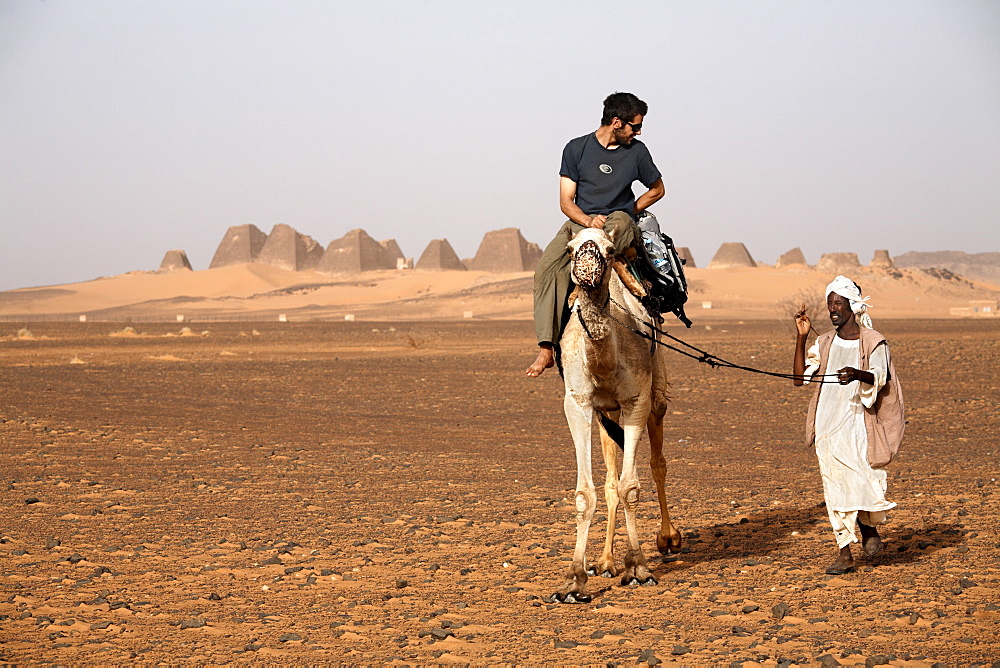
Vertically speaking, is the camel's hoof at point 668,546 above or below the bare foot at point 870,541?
below

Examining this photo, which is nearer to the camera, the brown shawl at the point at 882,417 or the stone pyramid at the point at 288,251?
the brown shawl at the point at 882,417

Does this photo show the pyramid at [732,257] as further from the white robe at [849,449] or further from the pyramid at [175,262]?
the white robe at [849,449]

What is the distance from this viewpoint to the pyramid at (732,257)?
168 metres

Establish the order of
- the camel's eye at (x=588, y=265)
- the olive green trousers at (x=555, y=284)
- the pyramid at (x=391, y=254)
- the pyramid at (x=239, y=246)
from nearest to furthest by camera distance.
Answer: the camel's eye at (x=588, y=265)
the olive green trousers at (x=555, y=284)
the pyramid at (x=391, y=254)
the pyramid at (x=239, y=246)

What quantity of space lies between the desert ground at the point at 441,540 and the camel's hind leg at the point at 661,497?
0.16 m

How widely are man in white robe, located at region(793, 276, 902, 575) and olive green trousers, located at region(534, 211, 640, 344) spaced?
1.41m

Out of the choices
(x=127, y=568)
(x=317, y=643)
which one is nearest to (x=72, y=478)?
(x=127, y=568)

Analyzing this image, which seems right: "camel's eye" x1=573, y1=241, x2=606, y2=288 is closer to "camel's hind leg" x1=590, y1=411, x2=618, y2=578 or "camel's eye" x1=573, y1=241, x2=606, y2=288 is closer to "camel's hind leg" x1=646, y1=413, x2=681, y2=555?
"camel's hind leg" x1=590, y1=411, x2=618, y2=578

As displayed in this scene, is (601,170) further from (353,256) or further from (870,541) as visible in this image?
(353,256)

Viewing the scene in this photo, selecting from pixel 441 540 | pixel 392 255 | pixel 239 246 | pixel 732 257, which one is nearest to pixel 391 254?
pixel 392 255

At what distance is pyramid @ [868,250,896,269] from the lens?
125 meters

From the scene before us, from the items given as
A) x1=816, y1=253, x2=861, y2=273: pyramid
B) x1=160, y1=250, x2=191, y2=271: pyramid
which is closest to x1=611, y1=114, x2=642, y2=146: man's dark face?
x1=816, y1=253, x2=861, y2=273: pyramid

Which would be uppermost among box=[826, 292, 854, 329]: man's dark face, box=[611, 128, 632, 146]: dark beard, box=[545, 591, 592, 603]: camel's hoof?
box=[611, 128, 632, 146]: dark beard

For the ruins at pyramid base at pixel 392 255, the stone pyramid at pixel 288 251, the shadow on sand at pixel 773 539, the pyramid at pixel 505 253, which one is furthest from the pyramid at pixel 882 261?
the shadow on sand at pixel 773 539
